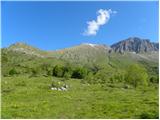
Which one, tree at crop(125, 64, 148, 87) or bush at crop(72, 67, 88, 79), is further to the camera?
bush at crop(72, 67, 88, 79)

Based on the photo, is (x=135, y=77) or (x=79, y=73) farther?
(x=79, y=73)

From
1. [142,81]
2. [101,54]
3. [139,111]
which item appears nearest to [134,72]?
[142,81]

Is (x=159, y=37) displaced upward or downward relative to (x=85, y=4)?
downward

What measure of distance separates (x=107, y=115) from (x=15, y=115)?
102 inches

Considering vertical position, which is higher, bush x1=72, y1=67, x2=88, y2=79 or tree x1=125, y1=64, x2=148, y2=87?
bush x1=72, y1=67, x2=88, y2=79

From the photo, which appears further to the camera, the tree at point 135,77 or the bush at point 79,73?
the bush at point 79,73

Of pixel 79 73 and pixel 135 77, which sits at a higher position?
pixel 79 73

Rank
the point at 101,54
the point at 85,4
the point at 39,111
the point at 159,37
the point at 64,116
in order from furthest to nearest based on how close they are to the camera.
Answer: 1. the point at 101,54
2. the point at 39,111
3. the point at 64,116
4. the point at 85,4
5. the point at 159,37

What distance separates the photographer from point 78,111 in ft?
33.1

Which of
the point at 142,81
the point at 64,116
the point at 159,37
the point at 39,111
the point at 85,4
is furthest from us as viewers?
the point at 142,81

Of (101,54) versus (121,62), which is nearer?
(121,62)

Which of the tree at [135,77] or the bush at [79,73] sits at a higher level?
the bush at [79,73]

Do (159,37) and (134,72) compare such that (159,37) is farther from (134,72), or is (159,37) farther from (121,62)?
(121,62)

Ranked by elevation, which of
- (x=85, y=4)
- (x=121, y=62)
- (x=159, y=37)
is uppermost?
(x=121, y=62)
